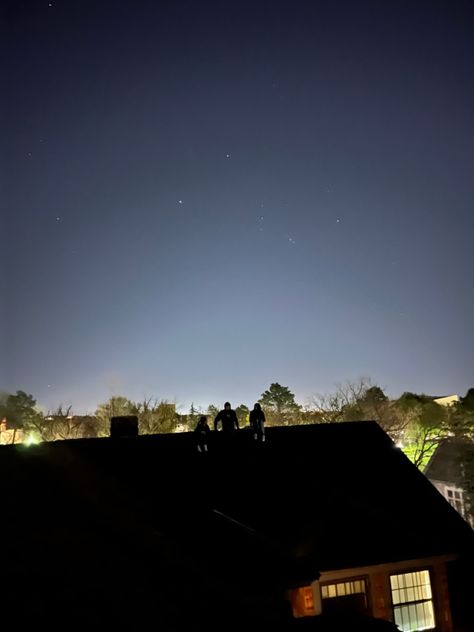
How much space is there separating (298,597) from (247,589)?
9.18 ft

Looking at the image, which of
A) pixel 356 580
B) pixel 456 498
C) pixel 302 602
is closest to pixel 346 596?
pixel 356 580

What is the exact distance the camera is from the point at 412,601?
13.3 m

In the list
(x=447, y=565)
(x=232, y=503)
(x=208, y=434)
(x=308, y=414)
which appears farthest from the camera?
(x=308, y=414)

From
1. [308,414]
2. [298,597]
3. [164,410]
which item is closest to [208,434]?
[298,597]

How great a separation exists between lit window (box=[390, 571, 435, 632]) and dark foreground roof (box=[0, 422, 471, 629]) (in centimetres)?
94

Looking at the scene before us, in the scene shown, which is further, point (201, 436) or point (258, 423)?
point (258, 423)

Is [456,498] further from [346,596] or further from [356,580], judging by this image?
[346,596]

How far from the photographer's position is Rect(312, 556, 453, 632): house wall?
1231 cm

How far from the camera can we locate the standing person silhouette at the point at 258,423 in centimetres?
1597

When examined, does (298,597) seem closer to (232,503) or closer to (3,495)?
(232,503)

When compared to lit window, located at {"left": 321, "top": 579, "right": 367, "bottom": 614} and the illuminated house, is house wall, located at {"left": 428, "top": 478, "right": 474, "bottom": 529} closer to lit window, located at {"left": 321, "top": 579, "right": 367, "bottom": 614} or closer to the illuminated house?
the illuminated house

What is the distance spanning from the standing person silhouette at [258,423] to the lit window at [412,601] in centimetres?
533

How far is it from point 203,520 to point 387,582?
499cm

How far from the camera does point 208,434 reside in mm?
15945
